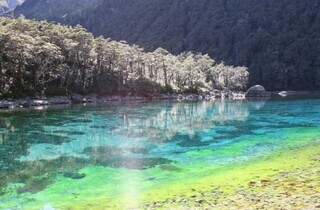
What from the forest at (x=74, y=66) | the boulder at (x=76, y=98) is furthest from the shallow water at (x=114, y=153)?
the boulder at (x=76, y=98)

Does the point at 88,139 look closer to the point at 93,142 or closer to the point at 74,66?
the point at 93,142

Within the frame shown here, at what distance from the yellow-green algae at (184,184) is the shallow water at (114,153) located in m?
0.06

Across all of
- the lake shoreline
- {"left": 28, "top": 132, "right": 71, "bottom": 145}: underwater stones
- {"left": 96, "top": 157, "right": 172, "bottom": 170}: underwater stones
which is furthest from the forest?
{"left": 96, "top": 157, "right": 172, "bottom": 170}: underwater stones

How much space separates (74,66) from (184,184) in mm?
76853

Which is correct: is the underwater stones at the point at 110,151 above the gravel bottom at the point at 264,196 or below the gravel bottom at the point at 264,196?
below

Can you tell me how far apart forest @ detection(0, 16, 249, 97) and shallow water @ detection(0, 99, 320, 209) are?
95.4 ft

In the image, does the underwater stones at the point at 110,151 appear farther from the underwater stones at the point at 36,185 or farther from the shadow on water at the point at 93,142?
the underwater stones at the point at 36,185

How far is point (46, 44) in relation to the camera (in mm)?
77000

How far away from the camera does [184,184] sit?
18.0 m

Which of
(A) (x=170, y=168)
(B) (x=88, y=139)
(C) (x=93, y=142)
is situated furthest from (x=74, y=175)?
(B) (x=88, y=139)

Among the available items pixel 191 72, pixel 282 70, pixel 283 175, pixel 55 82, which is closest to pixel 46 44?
pixel 55 82

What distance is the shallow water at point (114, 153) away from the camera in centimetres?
1766

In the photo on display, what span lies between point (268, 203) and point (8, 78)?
2788 inches

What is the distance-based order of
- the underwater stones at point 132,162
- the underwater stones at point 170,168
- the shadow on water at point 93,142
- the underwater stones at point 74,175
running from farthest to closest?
the underwater stones at point 132,162 < the shadow on water at point 93,142 < the underwater stones at point 170,168 < the underwater stones at point 74,175
